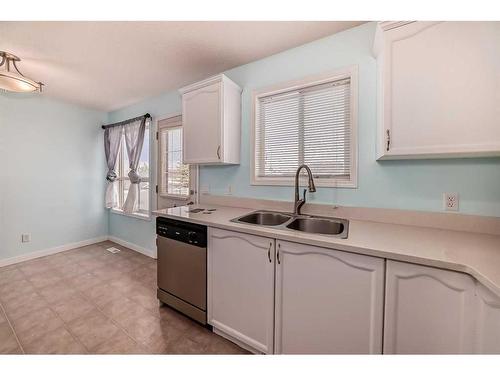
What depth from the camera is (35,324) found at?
169cm

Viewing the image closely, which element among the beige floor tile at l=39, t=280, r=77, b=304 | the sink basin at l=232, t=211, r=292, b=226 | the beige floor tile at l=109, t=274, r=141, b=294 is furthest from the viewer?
the beige floor tile at l=109, t=274, r=141, b=294

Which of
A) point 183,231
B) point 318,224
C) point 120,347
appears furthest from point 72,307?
point 318,224

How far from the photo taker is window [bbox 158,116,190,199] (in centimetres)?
284

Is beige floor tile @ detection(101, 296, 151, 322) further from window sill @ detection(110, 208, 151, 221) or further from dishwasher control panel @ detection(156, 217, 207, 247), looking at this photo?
window sill @ detection(110, 208, 151, 221)

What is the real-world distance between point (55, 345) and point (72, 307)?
531 mm

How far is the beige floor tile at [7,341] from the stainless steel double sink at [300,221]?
5.78 ft

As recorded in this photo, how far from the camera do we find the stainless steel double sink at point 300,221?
153 cm

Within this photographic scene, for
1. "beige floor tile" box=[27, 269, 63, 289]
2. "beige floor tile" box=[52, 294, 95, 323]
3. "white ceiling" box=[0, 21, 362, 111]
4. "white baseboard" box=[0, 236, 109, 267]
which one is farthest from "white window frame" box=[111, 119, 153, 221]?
"beige floor tile" box=[52, 294, 95, 323]

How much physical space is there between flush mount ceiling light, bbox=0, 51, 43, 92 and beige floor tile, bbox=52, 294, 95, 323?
6.87 feet

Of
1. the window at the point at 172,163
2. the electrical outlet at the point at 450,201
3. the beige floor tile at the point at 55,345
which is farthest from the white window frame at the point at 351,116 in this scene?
the beige floor tile at the point at 55,345

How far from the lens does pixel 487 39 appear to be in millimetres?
1025

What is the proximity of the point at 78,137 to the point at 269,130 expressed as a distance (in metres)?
3.41

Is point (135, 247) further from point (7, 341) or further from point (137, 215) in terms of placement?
point (7, 341)
